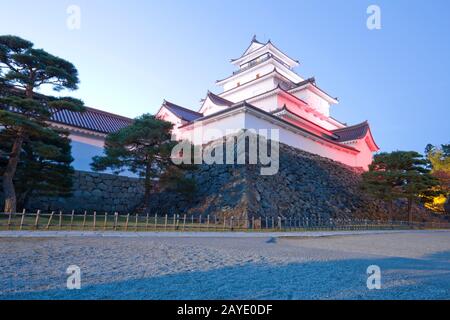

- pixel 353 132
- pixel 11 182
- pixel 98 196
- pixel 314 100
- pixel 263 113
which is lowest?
pixel 98 196

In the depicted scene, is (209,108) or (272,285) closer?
(272,285)

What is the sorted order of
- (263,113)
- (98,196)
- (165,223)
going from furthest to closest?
(263,113)
(98,196)
(165,223)

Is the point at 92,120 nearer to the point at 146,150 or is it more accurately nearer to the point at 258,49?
the point at 146,150

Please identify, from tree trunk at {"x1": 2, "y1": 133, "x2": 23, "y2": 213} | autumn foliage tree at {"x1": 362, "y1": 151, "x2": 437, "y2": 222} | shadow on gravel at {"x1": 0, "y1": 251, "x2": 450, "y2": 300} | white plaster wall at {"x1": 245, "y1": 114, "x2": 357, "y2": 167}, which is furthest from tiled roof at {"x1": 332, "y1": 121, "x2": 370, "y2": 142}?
tree trunk at {"x1": 2, "y1": 133, "x2": 23, "y2": 213}

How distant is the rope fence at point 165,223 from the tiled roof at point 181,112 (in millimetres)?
11013

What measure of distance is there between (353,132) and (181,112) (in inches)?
679

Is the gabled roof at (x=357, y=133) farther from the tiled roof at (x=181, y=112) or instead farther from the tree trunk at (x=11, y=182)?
the tree trunk at (x=11, y=182)

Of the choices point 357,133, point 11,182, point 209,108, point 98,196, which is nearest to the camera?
point 11,182

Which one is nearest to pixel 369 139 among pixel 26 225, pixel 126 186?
pixel 126 186

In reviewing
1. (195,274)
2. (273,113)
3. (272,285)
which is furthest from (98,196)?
(272,285)

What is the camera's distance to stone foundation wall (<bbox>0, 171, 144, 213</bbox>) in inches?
628

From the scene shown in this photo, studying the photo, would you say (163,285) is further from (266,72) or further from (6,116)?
(266,72)

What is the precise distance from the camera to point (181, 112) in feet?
78.3

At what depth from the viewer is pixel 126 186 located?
1870 cm
